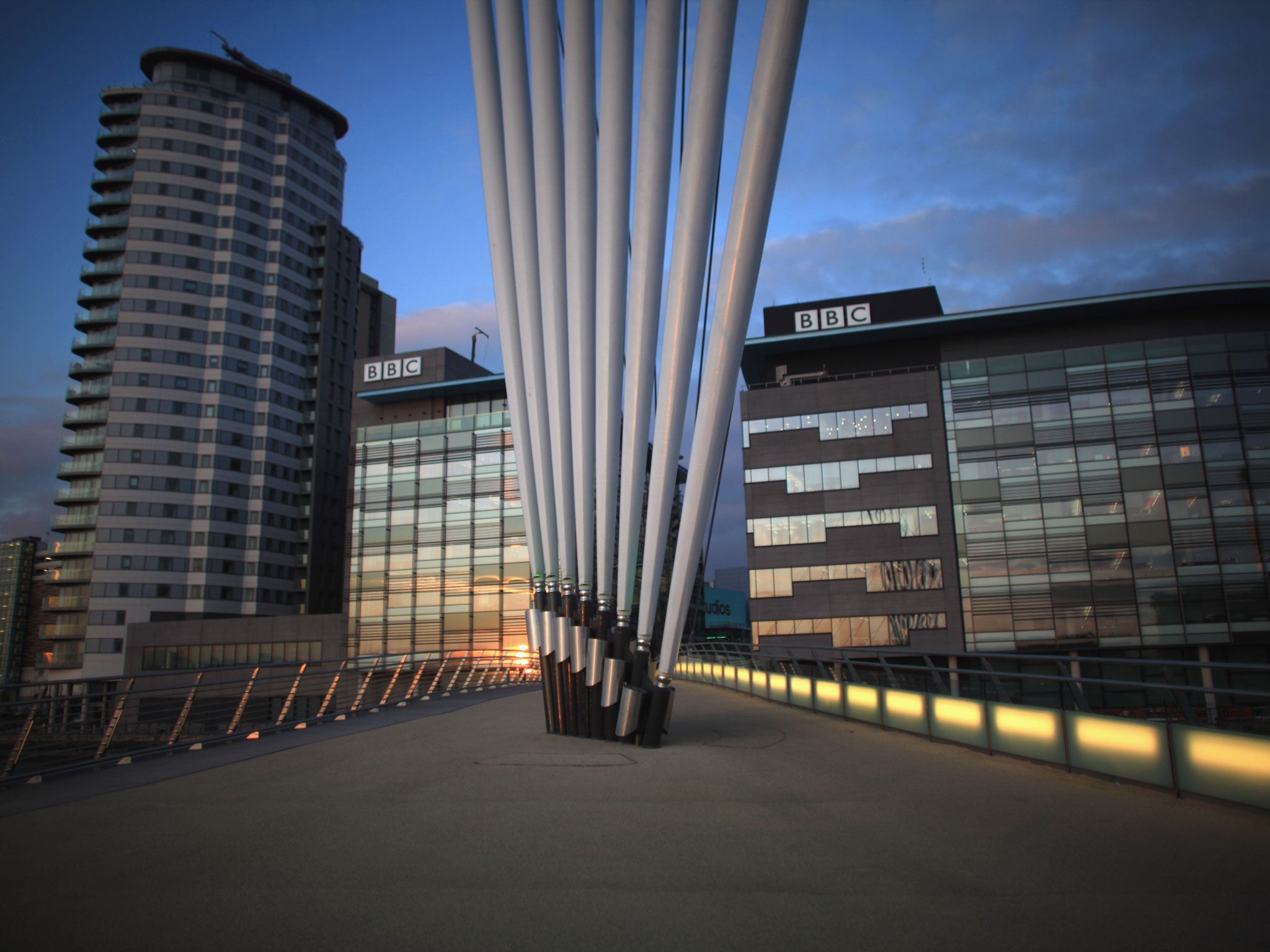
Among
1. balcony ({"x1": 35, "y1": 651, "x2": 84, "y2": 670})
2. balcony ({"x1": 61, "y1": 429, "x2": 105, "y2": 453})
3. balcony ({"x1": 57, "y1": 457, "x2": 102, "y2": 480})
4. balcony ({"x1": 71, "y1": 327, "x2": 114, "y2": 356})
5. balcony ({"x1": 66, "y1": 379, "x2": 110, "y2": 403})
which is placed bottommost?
balcony ({"x1": 35, "y1": 651, "x2": 84, "y2": 670})

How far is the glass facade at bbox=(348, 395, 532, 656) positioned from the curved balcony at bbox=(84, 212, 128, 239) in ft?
114

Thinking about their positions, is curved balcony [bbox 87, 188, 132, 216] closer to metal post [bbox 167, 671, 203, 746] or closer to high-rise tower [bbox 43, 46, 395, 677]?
high-rise tower [bbox 43, 46, 395, 677]

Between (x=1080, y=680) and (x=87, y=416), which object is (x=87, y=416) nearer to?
(x=87, y=416)

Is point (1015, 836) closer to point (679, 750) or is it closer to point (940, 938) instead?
point (940, 938)

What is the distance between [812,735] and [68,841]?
875 centimetres

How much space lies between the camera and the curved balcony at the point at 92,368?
73750 millimetres

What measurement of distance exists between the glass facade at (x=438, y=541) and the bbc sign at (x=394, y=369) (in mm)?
5083

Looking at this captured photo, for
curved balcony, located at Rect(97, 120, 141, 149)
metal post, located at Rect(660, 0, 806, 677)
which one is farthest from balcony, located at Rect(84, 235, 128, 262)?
metal post, located at Rect(660, 0, 806, 677)

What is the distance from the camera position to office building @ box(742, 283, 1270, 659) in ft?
153

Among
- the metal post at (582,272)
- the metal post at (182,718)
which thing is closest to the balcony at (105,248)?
the metal post at (582,272)

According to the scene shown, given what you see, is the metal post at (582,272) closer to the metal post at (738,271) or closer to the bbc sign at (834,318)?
the metal post at (738,271)

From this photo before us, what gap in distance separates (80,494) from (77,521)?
2.32 meters

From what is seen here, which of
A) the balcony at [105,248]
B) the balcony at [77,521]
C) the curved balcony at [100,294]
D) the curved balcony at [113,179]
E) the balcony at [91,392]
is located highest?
the curved balcony at [113,179]

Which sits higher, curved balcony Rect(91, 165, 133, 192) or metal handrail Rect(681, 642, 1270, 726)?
curved balcony Rect(91, 165, 133, 192)
